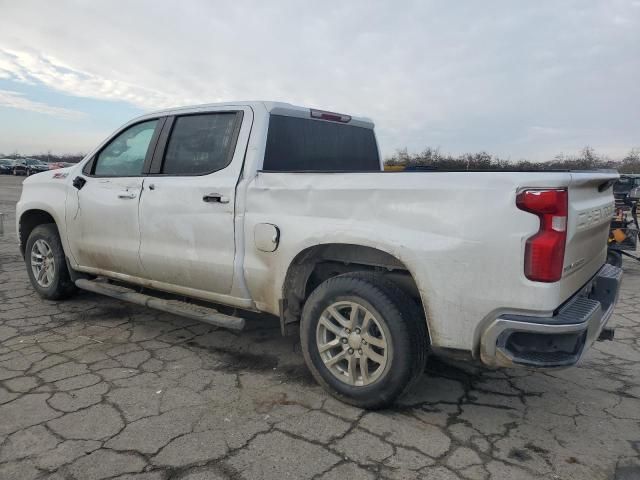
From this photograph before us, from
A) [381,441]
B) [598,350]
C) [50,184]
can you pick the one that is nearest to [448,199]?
[381,441]

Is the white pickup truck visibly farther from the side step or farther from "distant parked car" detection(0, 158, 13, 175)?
"distant parked car" detection(0, 158, 13, 175)

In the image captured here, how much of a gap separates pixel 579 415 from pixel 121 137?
4.21 m

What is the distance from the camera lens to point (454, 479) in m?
2.32

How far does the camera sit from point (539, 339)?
244 cm

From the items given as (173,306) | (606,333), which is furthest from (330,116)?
(606,333)

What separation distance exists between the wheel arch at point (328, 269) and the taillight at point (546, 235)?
66cm

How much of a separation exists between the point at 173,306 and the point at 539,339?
263 cm

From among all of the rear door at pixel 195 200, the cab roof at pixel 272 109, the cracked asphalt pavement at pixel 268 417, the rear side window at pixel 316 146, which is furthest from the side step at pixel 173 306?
the cab roof at pixel 272 109

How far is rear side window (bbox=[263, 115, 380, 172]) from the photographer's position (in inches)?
141

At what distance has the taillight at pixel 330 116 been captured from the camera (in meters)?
3.92

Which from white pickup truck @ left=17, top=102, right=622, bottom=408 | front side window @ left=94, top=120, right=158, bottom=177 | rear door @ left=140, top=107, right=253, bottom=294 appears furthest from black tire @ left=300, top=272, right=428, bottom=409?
front side window @ left=94, top=120, right=158, bottom=177

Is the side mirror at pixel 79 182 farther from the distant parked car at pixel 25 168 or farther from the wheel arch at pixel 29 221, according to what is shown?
the distant parked car at pixel 25 168

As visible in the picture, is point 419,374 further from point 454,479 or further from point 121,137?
point 121,137

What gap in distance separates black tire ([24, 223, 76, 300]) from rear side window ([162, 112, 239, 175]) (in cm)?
183
